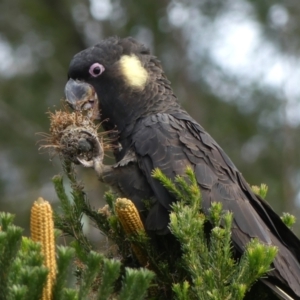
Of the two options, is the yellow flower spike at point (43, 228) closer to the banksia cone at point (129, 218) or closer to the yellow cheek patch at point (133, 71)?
the banksia cone at point (129, 218)

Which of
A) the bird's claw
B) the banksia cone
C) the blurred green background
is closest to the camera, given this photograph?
the banksia cone

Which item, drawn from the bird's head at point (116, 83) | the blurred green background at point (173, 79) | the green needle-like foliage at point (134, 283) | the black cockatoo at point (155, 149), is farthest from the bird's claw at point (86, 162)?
the blurred green background at point (173, 79)

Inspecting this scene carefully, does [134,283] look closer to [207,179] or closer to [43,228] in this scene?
[43,228]

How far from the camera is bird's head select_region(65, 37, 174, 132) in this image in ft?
11.5

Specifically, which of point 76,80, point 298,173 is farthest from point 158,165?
point 298,173

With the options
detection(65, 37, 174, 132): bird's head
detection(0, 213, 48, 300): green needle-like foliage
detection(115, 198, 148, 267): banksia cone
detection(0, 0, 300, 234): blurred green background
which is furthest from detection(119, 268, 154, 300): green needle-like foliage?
detection(0, 0, 300, 234): blurred green background

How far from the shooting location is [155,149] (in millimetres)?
3045

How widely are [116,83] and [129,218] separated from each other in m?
1.35

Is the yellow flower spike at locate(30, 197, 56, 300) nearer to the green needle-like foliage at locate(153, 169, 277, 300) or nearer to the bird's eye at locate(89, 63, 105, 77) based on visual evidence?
the green needle-like foliage at locate(153, 169, 277, 300)

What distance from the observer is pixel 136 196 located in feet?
9.78

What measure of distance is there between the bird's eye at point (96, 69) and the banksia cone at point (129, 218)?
1352 millimetres

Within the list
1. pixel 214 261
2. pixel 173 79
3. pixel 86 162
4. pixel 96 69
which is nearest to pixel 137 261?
pixel 86 162

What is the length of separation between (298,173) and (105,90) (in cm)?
620

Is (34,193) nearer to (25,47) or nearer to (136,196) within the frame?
(25,47)
